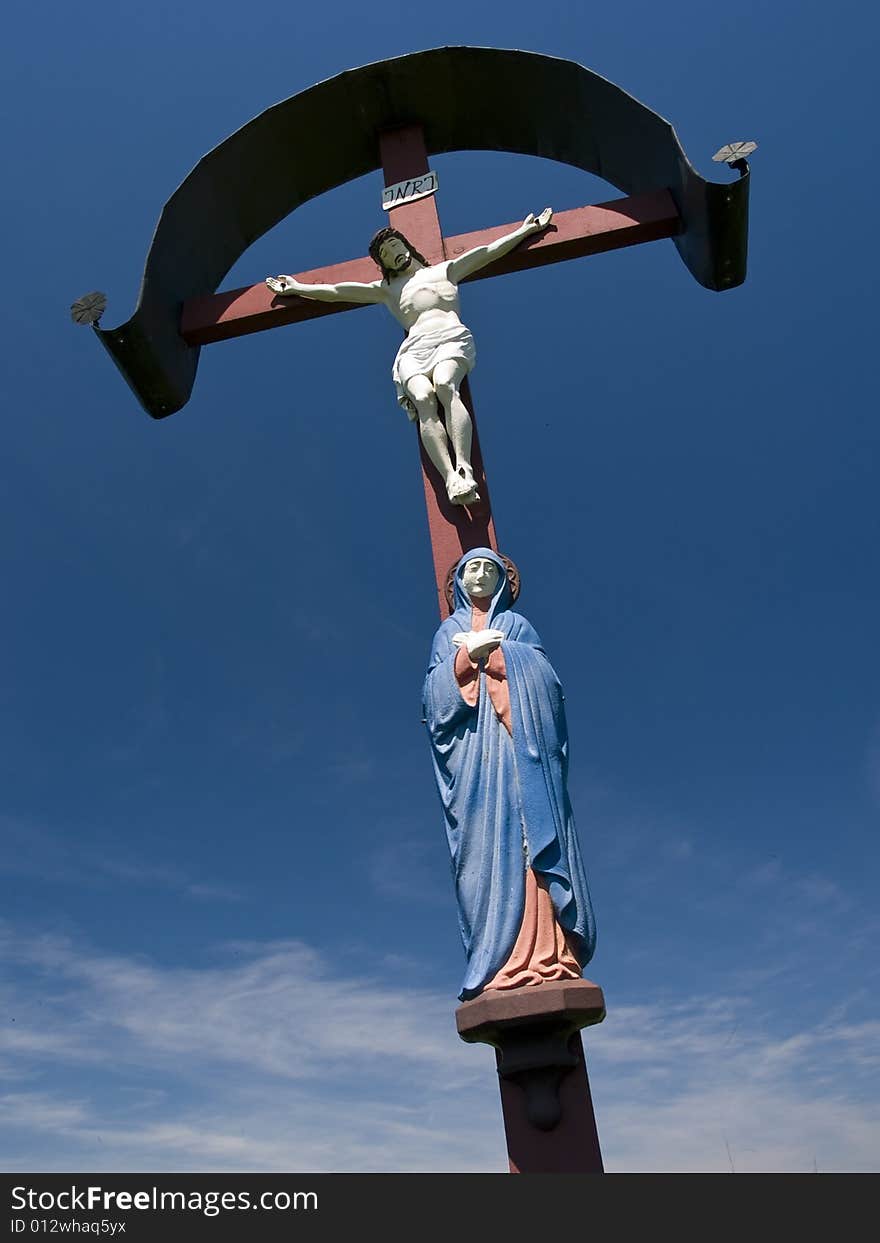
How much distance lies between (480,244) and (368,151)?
121cm

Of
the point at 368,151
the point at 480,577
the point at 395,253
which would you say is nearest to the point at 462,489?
the point at 480,577

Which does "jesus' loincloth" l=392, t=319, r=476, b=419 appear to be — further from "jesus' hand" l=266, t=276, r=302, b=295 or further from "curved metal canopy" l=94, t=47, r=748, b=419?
"curved metal canopy" l=94, t=47, r=748, b=419

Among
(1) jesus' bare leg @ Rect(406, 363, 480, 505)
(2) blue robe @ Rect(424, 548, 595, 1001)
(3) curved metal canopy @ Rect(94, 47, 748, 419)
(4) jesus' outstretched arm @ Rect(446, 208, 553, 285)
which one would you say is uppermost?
(3) curved metal canopy @ Rect(94, 47, 748, 419)

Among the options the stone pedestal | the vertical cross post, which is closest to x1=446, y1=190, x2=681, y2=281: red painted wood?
the vertical cross post

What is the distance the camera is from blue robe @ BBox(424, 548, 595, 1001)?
10.9ft

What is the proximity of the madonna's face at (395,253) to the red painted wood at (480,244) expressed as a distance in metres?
0.20

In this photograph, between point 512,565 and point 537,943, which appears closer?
point 537,943

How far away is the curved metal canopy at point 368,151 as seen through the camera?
201 inches

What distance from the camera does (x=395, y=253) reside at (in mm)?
5086

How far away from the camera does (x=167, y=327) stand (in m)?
5.30

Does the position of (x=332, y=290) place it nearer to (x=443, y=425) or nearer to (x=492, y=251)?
(x=492, y=251)

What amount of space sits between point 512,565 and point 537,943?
1671mm
